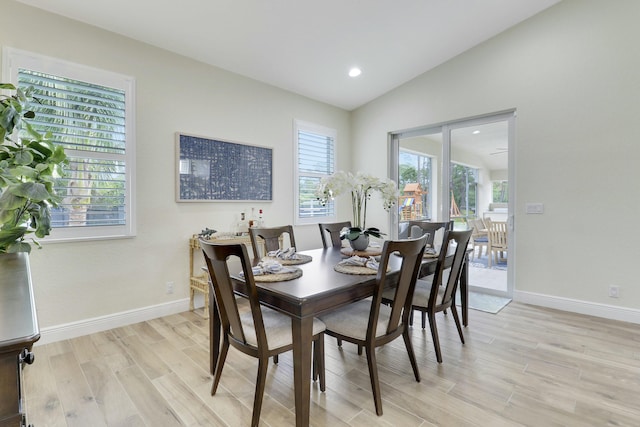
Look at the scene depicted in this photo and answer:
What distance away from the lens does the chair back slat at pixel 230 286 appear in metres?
1.56

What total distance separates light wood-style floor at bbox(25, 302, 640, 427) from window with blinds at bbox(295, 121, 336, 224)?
2.42m

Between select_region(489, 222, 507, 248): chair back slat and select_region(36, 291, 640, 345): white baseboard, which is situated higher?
select_region(489, 222, 507, 248): chair back slat

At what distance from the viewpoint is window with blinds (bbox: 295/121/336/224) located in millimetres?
4672

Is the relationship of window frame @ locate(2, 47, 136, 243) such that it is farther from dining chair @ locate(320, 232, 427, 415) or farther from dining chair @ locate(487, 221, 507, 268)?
dining chair @ locate(487, 221, 507, 268)

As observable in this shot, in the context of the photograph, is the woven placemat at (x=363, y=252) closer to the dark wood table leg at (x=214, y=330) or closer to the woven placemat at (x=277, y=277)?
the woven placemat at (x=277, y=277)

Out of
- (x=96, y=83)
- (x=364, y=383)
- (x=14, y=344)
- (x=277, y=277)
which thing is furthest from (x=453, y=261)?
(x=96, y=83)

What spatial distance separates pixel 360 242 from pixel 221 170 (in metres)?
2.00

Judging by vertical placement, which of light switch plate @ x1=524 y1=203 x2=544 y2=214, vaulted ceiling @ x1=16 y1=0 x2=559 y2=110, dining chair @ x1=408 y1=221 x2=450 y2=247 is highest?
vaulted ceiling @ x1=16 y1=0 x2=559 y2=110

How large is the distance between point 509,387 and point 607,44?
11.5 feet

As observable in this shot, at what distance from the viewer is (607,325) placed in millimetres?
3068

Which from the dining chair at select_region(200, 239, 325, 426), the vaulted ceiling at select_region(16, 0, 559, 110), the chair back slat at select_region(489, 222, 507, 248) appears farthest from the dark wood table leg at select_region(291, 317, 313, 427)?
the chair back slat at select_region(489, 222, 507, 248)

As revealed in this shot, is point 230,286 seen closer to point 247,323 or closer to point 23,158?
point 247,323

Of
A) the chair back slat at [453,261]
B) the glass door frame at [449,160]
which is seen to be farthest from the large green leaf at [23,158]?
the glass door frame at [449,160]

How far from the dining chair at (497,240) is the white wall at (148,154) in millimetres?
2899
